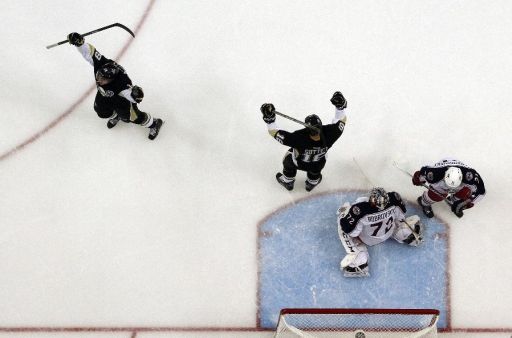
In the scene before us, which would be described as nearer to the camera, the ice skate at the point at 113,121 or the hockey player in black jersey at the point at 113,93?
the hockey player in black jersey at the point at 113,93

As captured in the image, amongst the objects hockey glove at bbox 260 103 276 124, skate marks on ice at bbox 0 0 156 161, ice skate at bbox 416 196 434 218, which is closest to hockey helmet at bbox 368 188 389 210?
ice skate at bbox 416 196 434 218

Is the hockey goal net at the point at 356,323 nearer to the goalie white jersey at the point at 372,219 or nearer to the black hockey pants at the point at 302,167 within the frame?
the goalie white jersey at the point at 372,219

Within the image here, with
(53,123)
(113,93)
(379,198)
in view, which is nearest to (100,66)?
(113,93)

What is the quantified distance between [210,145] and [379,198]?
1.45m

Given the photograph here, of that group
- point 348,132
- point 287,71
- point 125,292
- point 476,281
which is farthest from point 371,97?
point 125,292

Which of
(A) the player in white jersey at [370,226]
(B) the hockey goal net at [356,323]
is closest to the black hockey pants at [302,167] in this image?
(A) the player in white jersey at [370,226]

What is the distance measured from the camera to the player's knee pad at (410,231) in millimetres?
4145

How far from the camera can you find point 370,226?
3.95 metres

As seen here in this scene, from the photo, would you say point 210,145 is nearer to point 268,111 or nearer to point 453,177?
point 268,111

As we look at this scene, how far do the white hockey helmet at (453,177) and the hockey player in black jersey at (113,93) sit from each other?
2087 millimetres

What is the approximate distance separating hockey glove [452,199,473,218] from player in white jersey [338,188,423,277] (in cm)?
27

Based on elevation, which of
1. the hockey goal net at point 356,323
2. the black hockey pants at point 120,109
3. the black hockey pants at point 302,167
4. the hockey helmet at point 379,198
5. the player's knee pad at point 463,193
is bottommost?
the hockey goal net at point 356,323

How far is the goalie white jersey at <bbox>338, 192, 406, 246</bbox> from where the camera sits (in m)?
3.88

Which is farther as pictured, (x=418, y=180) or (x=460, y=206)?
(x=460, y=206)
